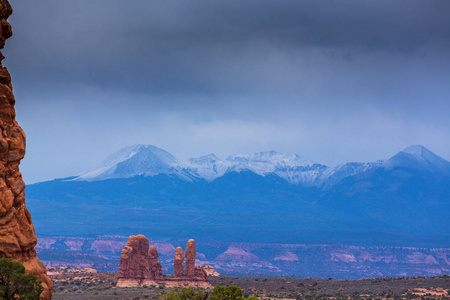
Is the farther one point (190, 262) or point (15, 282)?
point (190, 262)

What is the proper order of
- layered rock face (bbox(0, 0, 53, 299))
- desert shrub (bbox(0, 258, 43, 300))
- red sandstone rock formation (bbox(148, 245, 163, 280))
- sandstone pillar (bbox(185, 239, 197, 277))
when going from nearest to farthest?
1. desert shrub (bbox(0, 258, 43, 300))
2. layered rock face (bbox(0, 0, 53, 299))
3. red sandstone rock formation (bbox(148, 245, 163, 280))
4. sandstone pillar (bbox(185, 239, 197, 277))

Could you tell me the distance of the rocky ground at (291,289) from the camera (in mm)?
77062

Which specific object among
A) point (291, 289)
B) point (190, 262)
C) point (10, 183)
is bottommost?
point (291, 289)

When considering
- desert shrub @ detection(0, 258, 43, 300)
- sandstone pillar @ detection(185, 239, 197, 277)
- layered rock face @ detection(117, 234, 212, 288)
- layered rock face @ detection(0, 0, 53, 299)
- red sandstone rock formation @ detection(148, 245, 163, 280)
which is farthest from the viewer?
sandstone pillar @ detection(185, 239, 197, 277)

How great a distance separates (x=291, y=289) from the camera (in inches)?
3661

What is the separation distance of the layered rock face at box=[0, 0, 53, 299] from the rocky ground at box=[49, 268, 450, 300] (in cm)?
3985

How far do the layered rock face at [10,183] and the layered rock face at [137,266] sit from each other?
59.5 meters

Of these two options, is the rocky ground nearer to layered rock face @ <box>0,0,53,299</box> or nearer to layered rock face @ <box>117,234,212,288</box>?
layered rock face @ <box>117,234,212,288</box>

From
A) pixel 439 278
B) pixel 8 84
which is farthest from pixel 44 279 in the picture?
pixel 439 278

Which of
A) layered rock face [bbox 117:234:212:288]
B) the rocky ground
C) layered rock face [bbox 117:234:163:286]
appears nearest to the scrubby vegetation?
the rocky ground

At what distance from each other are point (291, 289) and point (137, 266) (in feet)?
66.6

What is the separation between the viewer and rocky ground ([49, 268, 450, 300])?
7706 centimetres

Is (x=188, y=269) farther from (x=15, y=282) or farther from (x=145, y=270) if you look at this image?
(x=15, y=282)

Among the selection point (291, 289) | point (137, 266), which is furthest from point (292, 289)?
point (137, 266)
